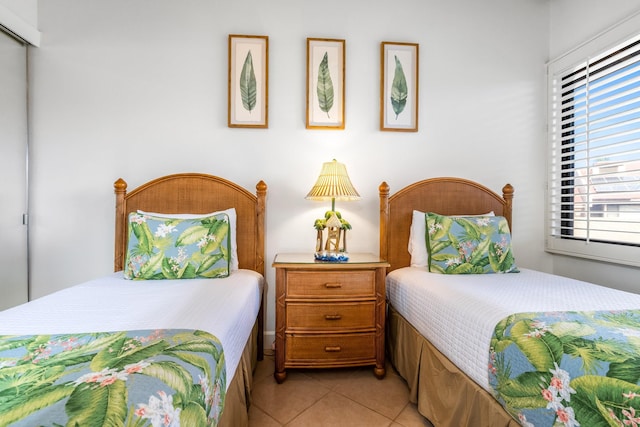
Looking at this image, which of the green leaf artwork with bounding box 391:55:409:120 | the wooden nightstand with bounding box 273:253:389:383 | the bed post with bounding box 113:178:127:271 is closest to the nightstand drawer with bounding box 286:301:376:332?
the wooden nightstand with bounding box 273:253:389:383

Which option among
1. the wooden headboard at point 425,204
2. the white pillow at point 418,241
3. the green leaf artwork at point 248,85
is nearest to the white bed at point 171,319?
the green leaf artwork at point 248,85

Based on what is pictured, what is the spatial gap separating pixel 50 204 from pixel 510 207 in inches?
130

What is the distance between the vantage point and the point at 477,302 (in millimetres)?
1336

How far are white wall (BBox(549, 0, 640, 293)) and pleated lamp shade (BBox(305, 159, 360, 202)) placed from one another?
1.71 metres

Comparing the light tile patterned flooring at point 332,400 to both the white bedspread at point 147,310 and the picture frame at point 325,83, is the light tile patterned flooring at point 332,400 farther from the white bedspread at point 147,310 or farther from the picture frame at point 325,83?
the picture frame at point 325,83

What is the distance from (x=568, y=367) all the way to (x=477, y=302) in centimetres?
47

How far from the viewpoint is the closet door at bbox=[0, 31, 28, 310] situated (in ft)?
6.53

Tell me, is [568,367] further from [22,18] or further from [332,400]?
[22,18]

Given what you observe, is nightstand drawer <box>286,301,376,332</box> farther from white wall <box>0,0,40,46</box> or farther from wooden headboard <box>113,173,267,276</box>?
white wall <box>0,0,40,46</box>

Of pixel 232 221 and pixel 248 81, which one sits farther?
pixel 248 81

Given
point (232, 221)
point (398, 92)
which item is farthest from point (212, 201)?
point (398, 92)

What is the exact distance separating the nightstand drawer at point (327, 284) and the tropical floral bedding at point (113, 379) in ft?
2.84

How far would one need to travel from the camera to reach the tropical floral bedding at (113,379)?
22.6 inches

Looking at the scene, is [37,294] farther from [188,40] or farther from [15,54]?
[188,40]
